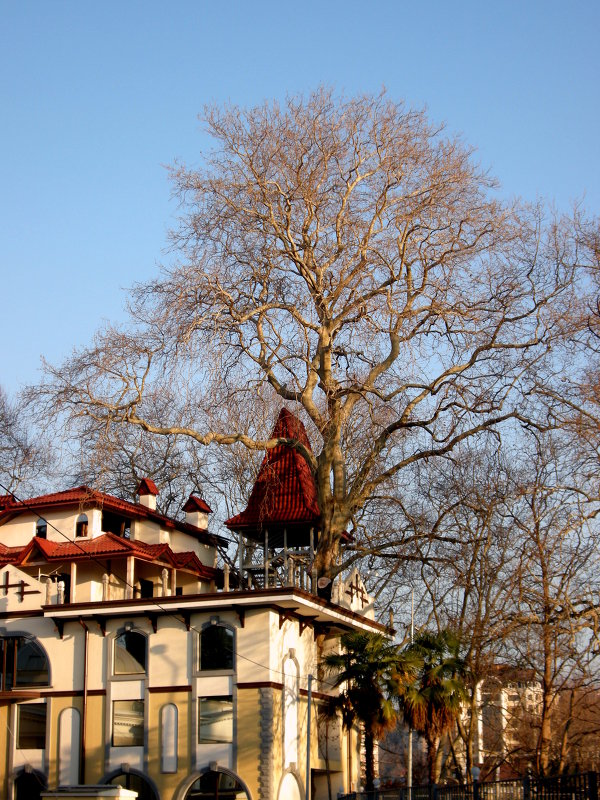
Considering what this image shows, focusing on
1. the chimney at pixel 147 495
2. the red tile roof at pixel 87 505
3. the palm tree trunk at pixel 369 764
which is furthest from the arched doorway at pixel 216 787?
the chimney at pixel 147 495

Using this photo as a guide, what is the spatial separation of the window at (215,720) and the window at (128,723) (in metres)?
2.05

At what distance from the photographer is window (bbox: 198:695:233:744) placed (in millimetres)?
31016

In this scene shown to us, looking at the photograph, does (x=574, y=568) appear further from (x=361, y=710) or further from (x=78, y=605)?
(x=78, y=605)

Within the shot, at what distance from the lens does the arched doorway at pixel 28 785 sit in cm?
3297

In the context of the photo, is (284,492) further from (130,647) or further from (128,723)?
(128,723)

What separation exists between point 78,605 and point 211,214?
42.5ft

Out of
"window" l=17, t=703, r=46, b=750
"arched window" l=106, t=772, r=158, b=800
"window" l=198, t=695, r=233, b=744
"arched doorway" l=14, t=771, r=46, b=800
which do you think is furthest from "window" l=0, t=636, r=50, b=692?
"window" l=198, t=695, r=233, b=744

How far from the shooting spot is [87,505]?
36.0 meters

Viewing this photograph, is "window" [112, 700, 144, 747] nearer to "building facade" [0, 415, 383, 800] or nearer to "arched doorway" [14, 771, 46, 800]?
"building facade" [0, 415, 383, 800]

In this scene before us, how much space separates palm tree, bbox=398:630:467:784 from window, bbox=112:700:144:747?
792 centimetres

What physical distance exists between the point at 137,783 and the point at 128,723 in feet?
5.73

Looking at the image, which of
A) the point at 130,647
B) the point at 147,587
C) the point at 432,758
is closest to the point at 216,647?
the point at 130,647

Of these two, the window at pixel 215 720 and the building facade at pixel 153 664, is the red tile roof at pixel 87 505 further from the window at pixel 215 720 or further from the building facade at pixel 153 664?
the window at pixel 215 720

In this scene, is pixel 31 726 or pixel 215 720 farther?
pixel 31 726
